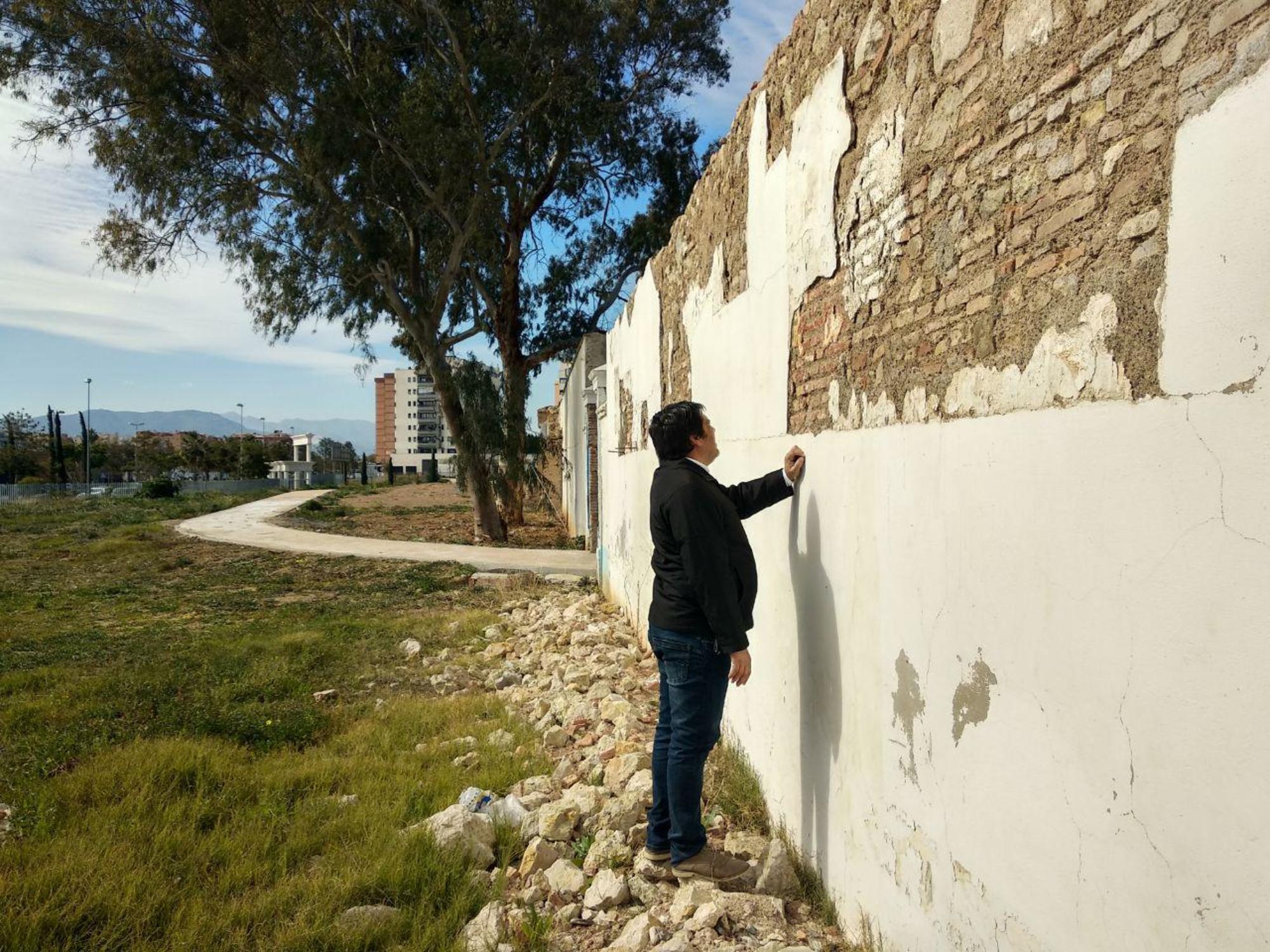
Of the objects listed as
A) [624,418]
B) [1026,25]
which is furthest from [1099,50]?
[624,418]

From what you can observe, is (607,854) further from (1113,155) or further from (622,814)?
(1113,155)

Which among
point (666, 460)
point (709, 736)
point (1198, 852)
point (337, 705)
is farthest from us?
point (337, 705)

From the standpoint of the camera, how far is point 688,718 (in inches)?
115

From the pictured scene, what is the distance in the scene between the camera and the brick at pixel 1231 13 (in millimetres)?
1261

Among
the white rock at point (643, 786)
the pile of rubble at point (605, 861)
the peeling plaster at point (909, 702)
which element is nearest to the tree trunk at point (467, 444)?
the pile of rubble at point (605, 861)

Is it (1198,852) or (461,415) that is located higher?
(461,415)

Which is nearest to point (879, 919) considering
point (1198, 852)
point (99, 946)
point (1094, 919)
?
point (1094, 919)

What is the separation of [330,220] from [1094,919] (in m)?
17.1

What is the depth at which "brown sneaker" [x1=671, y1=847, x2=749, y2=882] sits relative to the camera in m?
2.98

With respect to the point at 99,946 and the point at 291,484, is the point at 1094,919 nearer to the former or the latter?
the point at 99,946

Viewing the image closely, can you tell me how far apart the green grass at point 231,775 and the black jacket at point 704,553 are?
123 centimetres

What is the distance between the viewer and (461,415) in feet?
54.6

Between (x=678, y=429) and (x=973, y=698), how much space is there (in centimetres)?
148

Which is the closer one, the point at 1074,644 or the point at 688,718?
the point at 1074,644
